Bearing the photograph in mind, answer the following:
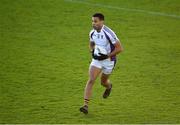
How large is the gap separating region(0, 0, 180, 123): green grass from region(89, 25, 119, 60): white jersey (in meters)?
1.49

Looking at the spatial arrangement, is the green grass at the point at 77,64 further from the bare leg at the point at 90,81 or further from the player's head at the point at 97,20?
the player's head at the point at 97,20

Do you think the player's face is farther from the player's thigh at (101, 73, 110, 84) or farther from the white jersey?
the player's thigh at (101, 73, 110, 84)

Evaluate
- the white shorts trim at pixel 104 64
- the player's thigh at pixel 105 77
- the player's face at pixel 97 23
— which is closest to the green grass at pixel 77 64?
the player's thigh at pixel 105 77

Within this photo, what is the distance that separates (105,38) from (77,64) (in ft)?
15.7

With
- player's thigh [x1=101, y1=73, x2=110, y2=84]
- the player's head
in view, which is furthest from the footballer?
player's thigh [x1=101, y1=73, x2=110, y2=84]

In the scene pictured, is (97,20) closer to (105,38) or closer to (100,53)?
(105,38)

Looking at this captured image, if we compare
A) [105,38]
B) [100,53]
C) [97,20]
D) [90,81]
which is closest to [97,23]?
[97,20]

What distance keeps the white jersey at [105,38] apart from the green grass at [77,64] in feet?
4.90

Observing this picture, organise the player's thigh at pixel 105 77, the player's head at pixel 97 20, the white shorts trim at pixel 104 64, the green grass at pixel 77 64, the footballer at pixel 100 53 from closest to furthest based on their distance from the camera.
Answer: the player's head at pixel 97 20 < the footballer at pixel 100 53 < the white shorts trim at pixel 104 64 < the green grass at pixel 77 64 < the player's thigh at pixel 105 77

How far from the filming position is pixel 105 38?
12.6 meters

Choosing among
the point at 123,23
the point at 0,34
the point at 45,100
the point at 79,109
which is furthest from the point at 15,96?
the point at 123,23

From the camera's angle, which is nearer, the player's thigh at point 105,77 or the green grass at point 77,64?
the green grass at point 77,64

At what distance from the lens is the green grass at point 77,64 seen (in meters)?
12.8

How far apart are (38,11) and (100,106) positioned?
1133 cm
